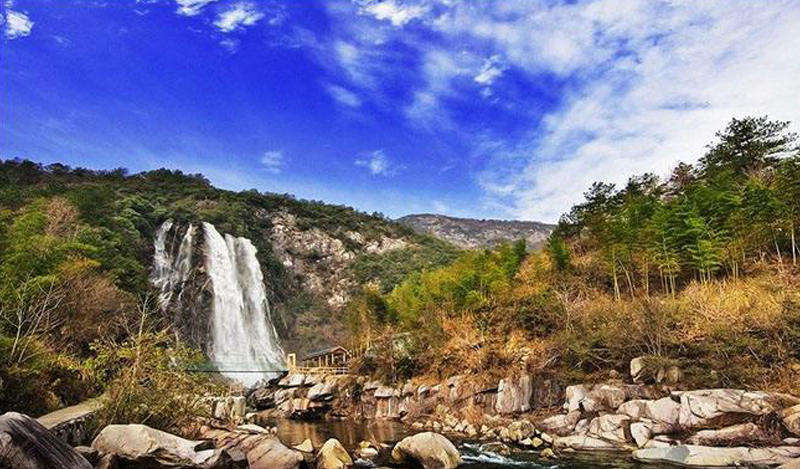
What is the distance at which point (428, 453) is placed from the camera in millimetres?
13109

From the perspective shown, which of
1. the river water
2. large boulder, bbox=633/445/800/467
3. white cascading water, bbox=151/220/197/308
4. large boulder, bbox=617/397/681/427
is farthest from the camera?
white cascading water, bbox=151/220/197/308

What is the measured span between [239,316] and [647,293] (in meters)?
38.9

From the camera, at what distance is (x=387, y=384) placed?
28297 mm

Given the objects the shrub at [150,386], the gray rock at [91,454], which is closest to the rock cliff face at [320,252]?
the shrub at [150,386]

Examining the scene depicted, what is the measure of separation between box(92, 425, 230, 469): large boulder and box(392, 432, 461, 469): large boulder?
15.6 ft

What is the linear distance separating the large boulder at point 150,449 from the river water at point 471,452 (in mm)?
4455

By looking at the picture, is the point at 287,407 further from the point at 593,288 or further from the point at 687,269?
the point at 687,269

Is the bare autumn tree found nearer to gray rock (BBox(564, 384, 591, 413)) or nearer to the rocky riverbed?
the rocky riverbed

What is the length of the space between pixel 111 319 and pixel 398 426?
14.1m

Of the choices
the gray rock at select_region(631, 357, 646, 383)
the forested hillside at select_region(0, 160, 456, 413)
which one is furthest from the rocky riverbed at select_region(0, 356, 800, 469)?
the forested hillside at select_region(0, 160, 456, 413)

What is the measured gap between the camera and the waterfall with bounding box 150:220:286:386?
47.7 metres

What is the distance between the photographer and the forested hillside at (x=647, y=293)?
57.5 ft

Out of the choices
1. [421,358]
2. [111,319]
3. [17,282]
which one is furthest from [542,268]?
[17,282]

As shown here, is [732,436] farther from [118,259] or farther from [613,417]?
[118,259]
